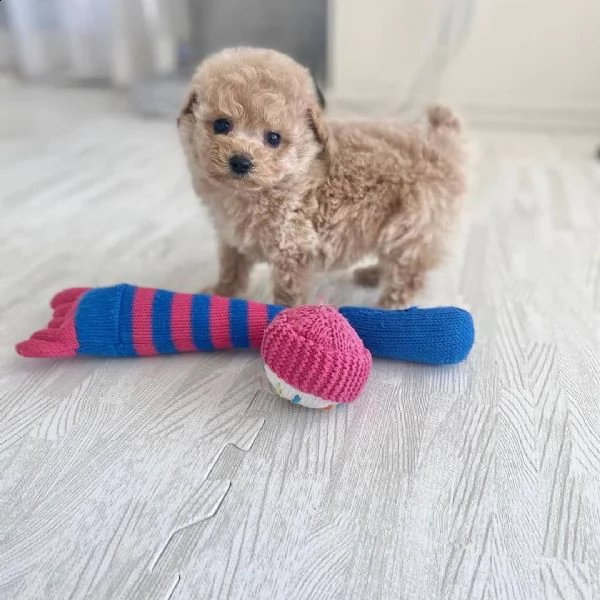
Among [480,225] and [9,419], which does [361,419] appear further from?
[480,225]

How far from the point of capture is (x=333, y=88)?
7.91 ft

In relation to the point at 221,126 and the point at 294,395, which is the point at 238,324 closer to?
the point at 294,395

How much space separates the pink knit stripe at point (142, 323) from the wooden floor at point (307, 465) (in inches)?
1.0

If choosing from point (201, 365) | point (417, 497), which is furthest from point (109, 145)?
point (417, 497)

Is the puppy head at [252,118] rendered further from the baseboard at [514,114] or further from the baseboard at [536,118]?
the baseboard at [536,118]

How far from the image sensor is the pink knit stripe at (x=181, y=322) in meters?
0.80

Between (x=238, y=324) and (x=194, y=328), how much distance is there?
2.3 inches

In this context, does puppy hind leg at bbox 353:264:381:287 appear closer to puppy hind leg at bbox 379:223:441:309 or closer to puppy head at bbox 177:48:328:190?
puppy hind leg at bbox 379:223:441:309

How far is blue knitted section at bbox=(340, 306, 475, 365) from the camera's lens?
0.78 meters

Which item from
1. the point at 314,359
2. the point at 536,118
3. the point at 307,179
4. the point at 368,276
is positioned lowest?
the point at 536,118

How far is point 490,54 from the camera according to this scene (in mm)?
2258

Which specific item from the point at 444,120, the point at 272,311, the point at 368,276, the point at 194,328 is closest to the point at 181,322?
the point at 194,328

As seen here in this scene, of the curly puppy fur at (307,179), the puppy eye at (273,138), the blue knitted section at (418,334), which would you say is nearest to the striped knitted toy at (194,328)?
the blue knitted section at (418,334)

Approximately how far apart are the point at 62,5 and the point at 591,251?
194 centimetres
